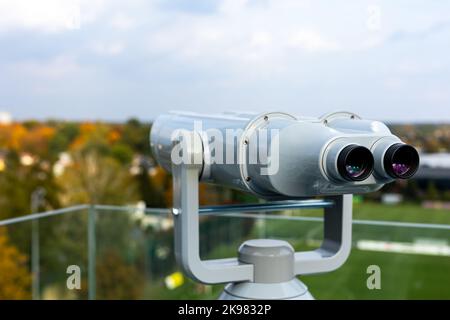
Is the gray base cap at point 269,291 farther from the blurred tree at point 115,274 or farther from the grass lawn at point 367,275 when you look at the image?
the blurred tree at point 115,274

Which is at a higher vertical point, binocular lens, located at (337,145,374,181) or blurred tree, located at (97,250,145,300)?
binocular lens, located at (337,145,374,181)

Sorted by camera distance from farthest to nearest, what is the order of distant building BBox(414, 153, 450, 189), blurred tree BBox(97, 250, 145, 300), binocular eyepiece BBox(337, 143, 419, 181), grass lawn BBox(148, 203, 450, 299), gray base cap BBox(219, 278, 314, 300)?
1. distant building BBox(414, 153, 450, 189)
2. blurred tree BBox(97, 250, 145, 300)
3. grass lawn BBox(148, 203, 450, 299)
4. gray base cap BBox(219, 278, 314, 300)
5. binocular eyepiece BBox(337, 143, 419, 181)

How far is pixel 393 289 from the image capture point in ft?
12.1

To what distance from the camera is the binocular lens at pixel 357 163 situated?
1652 millimetres

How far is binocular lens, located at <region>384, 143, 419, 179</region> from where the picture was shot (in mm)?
1706

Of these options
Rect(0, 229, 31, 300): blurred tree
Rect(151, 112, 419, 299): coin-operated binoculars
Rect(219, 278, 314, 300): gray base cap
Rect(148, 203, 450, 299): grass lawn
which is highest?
Rect(151, 112, 419, 299): coin-operated binoculars

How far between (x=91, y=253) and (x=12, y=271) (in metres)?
15.3

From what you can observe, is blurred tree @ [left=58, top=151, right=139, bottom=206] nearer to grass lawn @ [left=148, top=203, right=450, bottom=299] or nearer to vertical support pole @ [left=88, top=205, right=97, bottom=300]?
vertical support pole @ [left=88, top=205, right=97, bottom=300]

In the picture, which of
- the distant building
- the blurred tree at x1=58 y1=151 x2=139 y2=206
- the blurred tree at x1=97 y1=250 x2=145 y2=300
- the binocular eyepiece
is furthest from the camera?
the distant building

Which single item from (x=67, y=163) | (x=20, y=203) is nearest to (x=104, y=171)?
(x=67, y=163)

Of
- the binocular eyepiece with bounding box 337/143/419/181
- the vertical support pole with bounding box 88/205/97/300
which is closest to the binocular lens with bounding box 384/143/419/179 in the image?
the binocular eyepiece with bounding box 337/143/419/181

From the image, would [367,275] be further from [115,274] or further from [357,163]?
[115,274]

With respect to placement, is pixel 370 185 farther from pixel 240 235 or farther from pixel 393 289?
pixel 240 235

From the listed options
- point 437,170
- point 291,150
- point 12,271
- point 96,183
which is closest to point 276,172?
point 291,150
